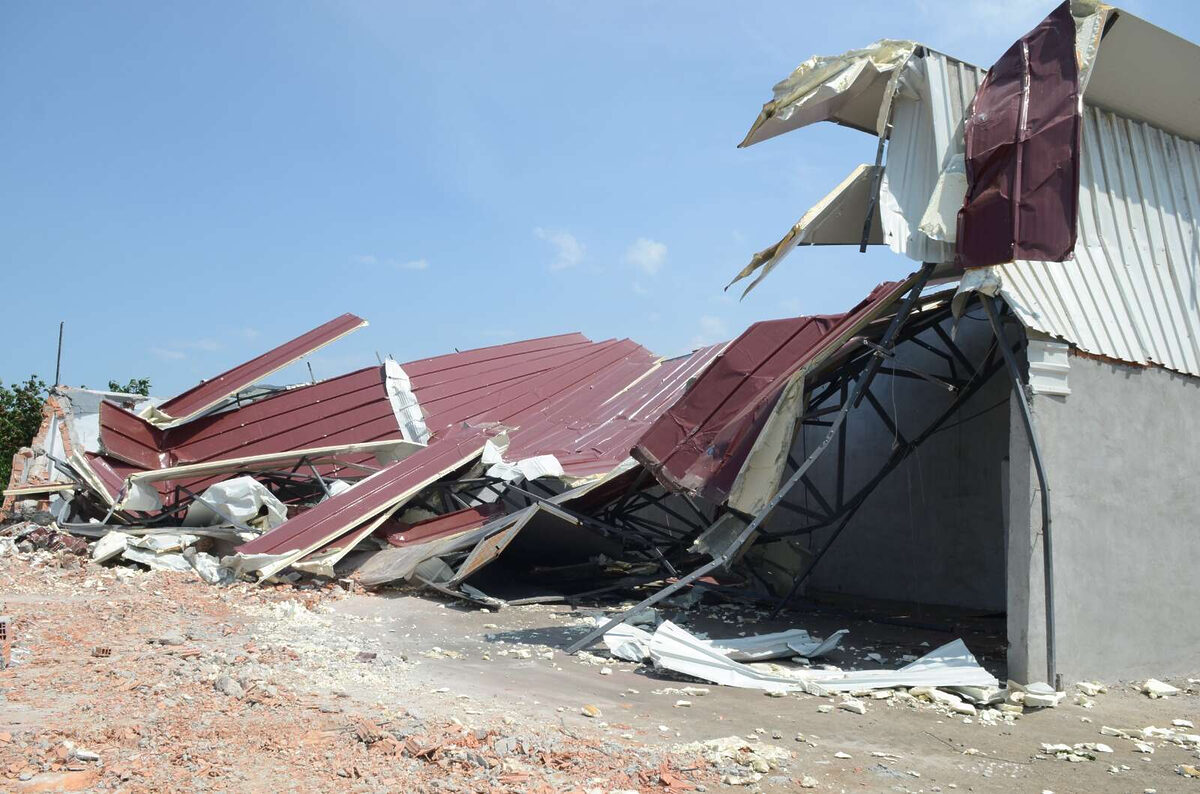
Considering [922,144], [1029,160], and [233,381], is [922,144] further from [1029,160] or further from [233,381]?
[233,381]

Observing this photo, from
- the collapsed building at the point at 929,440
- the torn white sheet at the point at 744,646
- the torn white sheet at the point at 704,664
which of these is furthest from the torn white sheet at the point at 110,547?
the torn white sheet at the point at 704,664

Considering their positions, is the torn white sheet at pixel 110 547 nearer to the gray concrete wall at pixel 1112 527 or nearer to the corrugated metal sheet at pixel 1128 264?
the gray concrete wall at pixel 1112 527

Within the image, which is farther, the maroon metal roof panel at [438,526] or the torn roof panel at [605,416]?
the torn roof panel at [605,416]

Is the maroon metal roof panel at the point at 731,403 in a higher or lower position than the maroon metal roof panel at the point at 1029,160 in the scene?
lower

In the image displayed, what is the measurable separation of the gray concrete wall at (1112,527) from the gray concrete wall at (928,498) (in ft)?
8.23

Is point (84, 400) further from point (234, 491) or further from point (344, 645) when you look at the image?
point (344, 645)

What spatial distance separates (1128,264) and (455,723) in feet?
23.3

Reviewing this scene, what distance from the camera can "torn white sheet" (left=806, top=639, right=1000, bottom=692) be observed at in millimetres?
7086

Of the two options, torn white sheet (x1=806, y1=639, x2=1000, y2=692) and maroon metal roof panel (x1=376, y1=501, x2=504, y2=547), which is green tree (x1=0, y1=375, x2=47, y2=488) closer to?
maroon metal roof panel (x1=376, y1=501, x2=504, y2=547)

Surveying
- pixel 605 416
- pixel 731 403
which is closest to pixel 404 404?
pixel 605 416

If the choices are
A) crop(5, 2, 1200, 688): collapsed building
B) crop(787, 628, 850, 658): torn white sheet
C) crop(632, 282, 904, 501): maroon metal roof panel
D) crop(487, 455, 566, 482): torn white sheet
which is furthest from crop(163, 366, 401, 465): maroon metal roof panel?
crop(787, 628, 850, 658): torn white sheet

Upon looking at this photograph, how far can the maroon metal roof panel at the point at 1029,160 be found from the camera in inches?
284

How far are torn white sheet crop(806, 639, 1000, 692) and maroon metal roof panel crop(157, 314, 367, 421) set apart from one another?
1290cm

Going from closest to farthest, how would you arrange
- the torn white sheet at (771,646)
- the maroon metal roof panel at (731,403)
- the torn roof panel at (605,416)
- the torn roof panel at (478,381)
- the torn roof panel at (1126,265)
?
the torn roof panel at (1126,265) → the torn white sheet at (771,646) → the maroon metal roof panel at (731,403) → the torn roof panel at (605,416) → the torn roof panel at (478,381)
